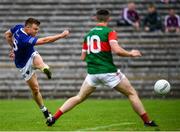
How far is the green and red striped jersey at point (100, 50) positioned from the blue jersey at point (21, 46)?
1.76 meters

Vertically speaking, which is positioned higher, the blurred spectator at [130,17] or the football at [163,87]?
the football at [163,87]

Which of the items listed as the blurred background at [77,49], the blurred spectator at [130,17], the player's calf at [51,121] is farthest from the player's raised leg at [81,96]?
the blurred spectator at [130,17]

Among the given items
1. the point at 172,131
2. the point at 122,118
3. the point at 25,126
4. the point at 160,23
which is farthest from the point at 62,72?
the point at 172,131

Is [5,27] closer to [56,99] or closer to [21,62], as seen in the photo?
[56,99]

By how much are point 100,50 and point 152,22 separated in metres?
14.6

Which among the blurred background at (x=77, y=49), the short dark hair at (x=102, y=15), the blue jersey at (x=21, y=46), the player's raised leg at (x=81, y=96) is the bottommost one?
the blurred background at (x=77, y=49)

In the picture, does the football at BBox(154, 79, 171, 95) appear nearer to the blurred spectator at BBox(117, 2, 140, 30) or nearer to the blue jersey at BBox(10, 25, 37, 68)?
the blue jersey at BBox(10, 25, 37, 68)

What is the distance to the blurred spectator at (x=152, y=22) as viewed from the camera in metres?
27.7

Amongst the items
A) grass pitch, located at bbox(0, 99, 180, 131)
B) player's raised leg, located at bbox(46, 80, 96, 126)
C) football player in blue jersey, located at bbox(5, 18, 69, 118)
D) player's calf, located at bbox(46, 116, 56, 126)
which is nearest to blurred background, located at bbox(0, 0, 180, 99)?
grass pitch, located at bbox(0, 99, 180, 131)

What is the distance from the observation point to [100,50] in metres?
13.7

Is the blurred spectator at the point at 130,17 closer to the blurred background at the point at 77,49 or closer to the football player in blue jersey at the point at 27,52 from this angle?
the blurred background at the point at 77,49

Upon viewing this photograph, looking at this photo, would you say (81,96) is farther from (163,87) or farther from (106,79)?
(163,87)

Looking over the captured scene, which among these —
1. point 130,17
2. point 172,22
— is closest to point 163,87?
point 130,17

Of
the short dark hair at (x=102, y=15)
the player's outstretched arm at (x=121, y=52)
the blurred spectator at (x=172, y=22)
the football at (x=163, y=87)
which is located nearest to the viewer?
the player's outstretched arm at (x=121, y=52)
